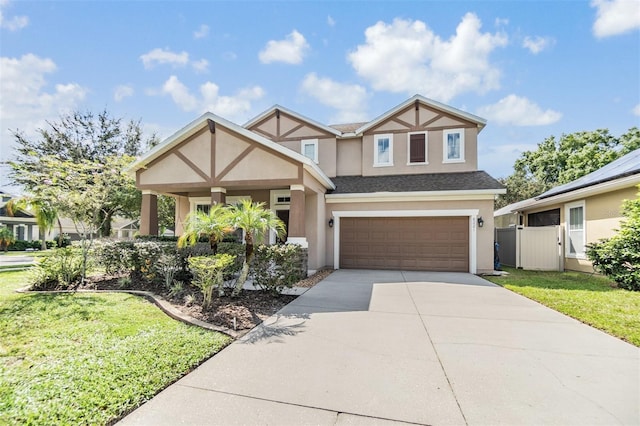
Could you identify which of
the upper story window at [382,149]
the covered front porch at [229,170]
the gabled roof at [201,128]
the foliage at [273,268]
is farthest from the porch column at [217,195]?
the upper story window at [382,149]

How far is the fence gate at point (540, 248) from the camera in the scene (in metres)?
12.7

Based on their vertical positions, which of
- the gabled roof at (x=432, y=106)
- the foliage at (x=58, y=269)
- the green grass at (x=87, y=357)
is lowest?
the green grass at (x=87, y=357)

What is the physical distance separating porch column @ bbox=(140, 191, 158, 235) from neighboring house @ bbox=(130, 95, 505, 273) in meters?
0.04

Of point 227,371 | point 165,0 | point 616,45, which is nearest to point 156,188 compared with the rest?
point 165,0

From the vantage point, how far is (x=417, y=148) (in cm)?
1389

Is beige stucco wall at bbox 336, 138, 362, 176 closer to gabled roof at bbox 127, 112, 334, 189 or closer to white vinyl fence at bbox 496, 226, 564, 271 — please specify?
gabled roof at bbox 127, 112, 334, 189

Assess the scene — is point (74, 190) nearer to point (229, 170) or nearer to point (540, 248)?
point (229, 170)

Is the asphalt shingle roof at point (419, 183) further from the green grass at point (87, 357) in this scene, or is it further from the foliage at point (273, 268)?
the green grass at point (87, 357)

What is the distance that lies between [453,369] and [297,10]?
37.8 ft

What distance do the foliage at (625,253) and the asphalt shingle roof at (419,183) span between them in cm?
351

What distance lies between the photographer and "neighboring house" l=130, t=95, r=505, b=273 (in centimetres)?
1029

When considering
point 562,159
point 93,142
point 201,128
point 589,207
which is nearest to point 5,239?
point 93,142

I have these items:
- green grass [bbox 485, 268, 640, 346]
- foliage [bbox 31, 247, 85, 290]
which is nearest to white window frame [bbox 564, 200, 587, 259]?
green grass [bbox 485, 268, 640, 346]

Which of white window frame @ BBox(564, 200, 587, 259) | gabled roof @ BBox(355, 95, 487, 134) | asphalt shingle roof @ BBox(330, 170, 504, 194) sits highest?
gabled roof @ BBox(355, 95, 487, 134)
